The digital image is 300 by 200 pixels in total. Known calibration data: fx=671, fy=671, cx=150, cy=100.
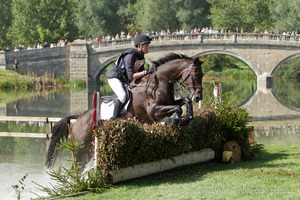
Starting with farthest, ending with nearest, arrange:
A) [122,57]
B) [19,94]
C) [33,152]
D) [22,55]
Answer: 1. [22,55]
2. [19,94]
3. [33,152]
4. [122,57]

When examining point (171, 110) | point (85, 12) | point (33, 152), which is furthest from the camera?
point (85, 12)

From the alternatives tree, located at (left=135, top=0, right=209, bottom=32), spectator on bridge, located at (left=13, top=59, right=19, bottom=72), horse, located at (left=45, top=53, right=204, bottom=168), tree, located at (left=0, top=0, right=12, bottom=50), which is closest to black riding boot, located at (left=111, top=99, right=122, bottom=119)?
horse, located at (left=45, top=53, right=204, bottom=168)

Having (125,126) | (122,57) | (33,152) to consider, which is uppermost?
(122,57)

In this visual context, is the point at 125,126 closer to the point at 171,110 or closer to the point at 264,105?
the point at 171,110

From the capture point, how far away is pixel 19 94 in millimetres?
47656

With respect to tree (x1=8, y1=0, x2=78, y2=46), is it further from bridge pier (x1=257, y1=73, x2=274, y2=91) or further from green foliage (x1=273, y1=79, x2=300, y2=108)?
green foliage (x1=273, y1=79, x2=300, y2=108)

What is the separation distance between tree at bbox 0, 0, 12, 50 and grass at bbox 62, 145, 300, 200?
62928 millimetres

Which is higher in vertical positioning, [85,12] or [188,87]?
[85,12]

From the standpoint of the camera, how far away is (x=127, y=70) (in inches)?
477

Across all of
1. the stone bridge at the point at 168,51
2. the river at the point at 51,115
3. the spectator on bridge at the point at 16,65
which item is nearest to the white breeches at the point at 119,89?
the river at the point at 51,115

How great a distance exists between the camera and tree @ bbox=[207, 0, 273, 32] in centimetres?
6631

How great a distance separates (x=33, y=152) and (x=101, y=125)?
7811 millimetres

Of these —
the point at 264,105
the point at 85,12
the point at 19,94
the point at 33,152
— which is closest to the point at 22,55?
the point at 19,94

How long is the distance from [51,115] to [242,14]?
39.1 metres
